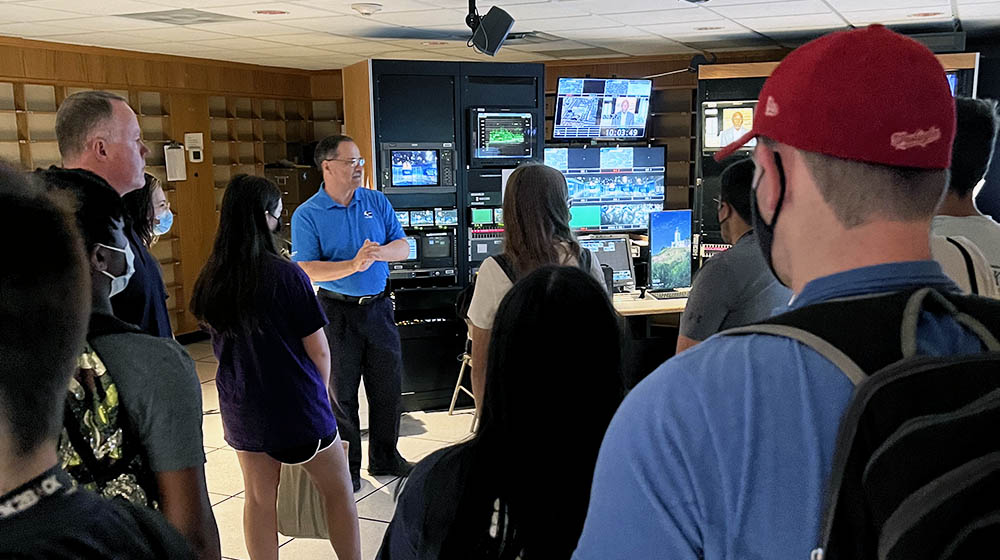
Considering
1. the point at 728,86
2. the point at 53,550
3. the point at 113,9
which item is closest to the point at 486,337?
the point at 53,550

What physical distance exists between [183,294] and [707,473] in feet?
26.6

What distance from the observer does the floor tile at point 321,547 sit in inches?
137

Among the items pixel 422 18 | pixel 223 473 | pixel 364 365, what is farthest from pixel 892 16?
pixel 223 473

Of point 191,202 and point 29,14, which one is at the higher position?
point 29,14

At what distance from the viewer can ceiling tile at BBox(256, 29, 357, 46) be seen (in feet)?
21.3

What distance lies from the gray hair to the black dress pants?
6.56 ft

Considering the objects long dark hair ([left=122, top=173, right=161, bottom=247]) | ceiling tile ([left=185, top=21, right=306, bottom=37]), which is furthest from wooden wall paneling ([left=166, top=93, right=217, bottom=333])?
long dark hair ([left=122, top=173, right=161, bottom=247])

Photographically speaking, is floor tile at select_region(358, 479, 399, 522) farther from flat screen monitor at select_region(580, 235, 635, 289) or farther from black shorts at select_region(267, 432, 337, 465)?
flat screen monitor at select_region(580, 235, 635, 289)

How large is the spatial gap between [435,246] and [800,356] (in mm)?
4864

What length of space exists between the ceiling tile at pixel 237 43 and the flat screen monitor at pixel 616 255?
325 cm

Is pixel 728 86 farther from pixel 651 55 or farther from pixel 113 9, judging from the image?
pixel 113 9

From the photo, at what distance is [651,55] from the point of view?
860 cm

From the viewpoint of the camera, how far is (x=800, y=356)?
2.45 ft

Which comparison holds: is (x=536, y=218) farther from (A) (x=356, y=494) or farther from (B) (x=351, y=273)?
(A) (x=356, y=494)
